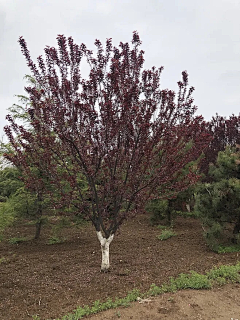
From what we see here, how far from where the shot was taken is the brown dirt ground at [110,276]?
3.81 m

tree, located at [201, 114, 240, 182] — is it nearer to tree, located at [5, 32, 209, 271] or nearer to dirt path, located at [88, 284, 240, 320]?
tree, located at [5, 32, 209, 271]

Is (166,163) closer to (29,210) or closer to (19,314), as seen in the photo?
(19,314)

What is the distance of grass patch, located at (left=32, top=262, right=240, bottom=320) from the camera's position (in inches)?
147

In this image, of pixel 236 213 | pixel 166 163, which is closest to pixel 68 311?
pixel 166 163

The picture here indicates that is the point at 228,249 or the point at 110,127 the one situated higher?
the point at 110,127

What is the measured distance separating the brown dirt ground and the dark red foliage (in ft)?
3.98

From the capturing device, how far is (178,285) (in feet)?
14.5

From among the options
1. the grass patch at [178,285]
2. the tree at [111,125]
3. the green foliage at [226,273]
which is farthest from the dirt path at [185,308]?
the tree at [111,125]

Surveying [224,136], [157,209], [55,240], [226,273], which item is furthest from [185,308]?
[224,136]

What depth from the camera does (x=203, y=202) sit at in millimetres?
7148

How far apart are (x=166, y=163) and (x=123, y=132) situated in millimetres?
1016

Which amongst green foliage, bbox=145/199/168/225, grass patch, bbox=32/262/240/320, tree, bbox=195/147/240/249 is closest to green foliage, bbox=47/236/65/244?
green foliage, bbox=145/199/168/225

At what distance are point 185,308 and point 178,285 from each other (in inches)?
25.1

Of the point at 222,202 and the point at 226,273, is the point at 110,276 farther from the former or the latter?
the point at 222,202
